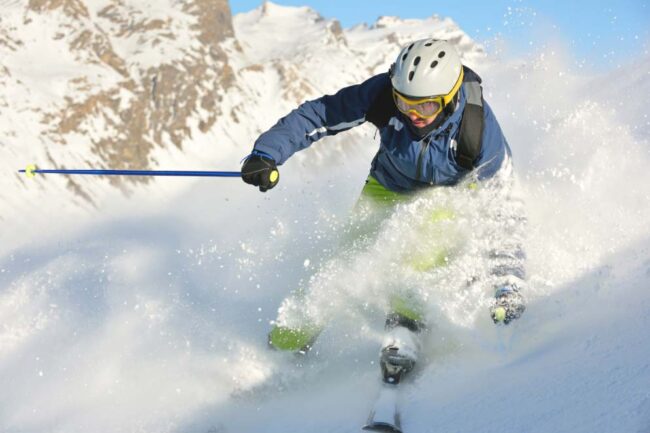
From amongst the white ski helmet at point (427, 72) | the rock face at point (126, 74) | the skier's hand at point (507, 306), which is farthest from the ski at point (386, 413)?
the rock face at point (126, 74)

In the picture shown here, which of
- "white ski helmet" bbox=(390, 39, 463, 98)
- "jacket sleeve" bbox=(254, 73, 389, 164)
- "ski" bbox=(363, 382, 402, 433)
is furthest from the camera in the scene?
"jacket sleeve" bbox=(254, 73, 389, 164)

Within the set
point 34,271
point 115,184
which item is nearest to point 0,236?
point 115,184

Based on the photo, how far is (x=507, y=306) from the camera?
468 centimetres

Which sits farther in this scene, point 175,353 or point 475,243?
point 175,353

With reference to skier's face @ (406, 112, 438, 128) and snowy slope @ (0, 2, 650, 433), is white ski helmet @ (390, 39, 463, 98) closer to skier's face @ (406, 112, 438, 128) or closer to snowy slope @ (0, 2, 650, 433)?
skier's face @ (406, 112, 438, 128)

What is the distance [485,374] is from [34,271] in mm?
8951

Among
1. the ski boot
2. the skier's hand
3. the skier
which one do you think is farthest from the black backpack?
the ski boot

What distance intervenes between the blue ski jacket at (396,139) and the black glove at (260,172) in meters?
0.13

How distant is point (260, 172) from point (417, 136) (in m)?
1.31

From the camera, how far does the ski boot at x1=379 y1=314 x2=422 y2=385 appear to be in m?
4.69

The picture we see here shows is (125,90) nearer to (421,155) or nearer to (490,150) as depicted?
(421,155)

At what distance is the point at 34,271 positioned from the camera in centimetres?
1053

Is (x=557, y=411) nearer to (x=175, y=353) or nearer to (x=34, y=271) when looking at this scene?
(x=175, y=353)

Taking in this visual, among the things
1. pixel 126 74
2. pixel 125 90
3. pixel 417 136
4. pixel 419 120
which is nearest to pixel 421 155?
pixel 417 136
